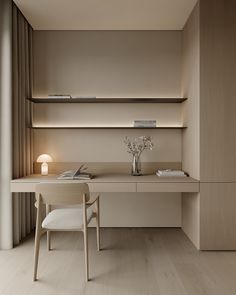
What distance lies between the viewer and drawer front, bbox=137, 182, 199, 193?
299 centimetres

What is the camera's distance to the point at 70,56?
3.79m

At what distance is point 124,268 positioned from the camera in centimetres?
258

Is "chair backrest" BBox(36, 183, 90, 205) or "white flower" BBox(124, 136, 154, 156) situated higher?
"white flower" BBox(124, 136, 154, 156)

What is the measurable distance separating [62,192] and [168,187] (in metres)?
1.17

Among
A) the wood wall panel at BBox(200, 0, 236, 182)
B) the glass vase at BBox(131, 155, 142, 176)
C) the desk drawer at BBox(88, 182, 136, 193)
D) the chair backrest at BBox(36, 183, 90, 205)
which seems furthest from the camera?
the glass vase at BBox(131, 155, 142, 176)

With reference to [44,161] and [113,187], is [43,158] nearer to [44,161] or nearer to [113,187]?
[44,161]

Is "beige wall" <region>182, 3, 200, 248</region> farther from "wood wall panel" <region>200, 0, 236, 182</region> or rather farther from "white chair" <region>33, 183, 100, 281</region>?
"white chair" <region>33, 183, 100, 281</region>

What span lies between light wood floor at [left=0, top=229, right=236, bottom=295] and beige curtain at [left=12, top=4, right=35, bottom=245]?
32cm

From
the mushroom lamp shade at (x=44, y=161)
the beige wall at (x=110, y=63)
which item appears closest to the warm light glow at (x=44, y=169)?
the mushroom lamp shade at (x=44, y=161)

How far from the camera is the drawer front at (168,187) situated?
299 cm

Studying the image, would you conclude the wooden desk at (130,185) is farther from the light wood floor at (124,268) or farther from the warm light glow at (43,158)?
the light wood floor at (124,268)

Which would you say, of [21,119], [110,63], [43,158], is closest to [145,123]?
[110,63]

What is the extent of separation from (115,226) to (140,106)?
1.57m

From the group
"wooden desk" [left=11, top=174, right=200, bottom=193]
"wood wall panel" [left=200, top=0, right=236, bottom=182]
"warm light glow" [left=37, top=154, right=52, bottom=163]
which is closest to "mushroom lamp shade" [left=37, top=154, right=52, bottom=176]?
"warm light glow" [left=37, top=154, right=52, bottom=163]
